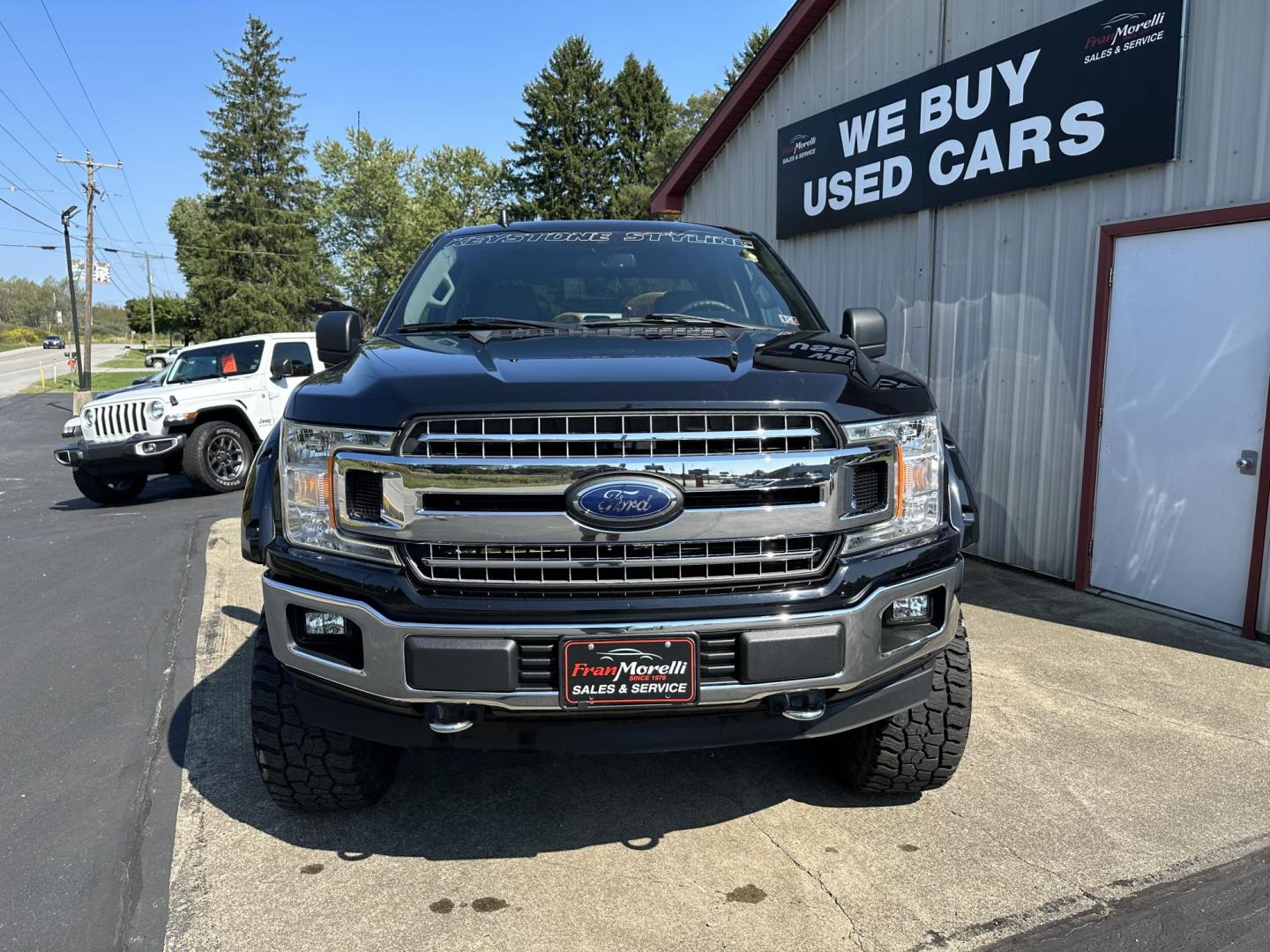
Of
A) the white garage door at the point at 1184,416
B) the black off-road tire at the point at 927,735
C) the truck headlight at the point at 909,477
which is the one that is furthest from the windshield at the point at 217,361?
the truck headlight at the point at 909,477

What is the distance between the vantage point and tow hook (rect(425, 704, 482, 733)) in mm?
2258

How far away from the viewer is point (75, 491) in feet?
37.5

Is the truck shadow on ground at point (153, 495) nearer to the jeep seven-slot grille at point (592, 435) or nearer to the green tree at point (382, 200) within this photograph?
the jeep seven-slot grille at point (592, 435)

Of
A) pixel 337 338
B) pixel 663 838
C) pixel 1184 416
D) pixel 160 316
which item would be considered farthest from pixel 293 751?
pixel 160 316

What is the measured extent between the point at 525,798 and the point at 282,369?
775cm

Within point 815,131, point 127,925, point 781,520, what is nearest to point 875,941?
point 781,520

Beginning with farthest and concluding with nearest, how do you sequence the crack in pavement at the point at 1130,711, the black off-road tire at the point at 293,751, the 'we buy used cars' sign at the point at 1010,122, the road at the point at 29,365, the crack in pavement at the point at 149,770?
the road at the point at 29,365, the 'we buy used cars' sign at the point at 1010,122, the crack in pavement at the point at 1130,711, the black off-road tire at the point at 293,751, the crack in pavement at the point at 149,770

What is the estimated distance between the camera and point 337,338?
3291 millimetres

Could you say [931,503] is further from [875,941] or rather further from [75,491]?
[75,491]

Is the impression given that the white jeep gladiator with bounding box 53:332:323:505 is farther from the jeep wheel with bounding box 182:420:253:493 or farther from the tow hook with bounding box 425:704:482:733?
the tow hook with bounding box 425:704:482:733

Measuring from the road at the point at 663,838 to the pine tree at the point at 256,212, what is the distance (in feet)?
169

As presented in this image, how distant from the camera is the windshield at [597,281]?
3348 mm

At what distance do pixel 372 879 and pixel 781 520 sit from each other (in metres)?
1.59

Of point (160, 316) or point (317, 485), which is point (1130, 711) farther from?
point (160, 316)
